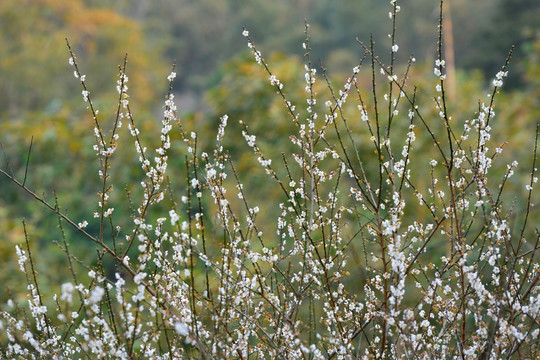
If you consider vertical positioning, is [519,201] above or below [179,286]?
above

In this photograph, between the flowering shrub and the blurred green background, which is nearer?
the flowering shrub

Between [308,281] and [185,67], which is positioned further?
[185,67]

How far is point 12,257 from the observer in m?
5.01

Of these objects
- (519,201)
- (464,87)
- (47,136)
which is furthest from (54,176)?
(464,87)

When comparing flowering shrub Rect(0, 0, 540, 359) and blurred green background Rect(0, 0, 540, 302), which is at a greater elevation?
blurred green background Rect(0, 0, 540, 302)

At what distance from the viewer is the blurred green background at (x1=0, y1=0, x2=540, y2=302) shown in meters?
5.19

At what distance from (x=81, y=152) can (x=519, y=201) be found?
371 centimetres

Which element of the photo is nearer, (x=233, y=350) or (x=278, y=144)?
(x=233, y=350)

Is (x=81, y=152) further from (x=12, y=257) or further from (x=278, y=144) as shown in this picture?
(x=278, y=144)

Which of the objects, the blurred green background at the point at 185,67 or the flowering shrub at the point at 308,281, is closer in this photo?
the flowering shrub at the point at 308,281

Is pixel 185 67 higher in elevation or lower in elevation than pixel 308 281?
higher

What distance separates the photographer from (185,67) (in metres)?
36.1

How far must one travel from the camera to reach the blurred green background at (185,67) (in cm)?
519

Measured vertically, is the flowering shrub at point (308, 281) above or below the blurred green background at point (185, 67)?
below
